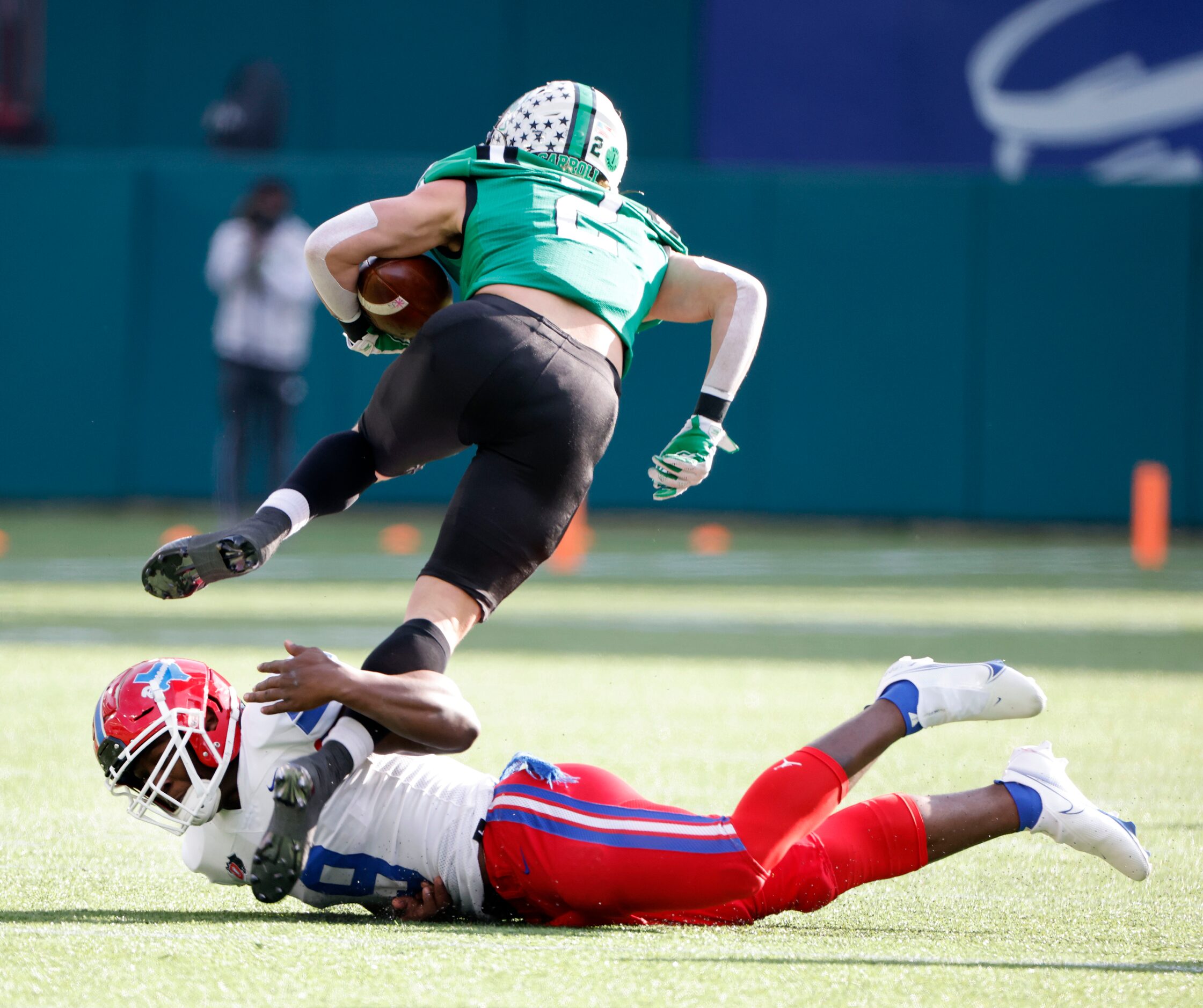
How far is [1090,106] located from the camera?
15391 mm

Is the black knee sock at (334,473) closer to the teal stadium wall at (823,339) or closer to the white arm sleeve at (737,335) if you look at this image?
the white arm sleeve at (737,335)

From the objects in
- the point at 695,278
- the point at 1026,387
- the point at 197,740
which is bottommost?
the point at 1026,387

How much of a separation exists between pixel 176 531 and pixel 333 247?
31.1 ft

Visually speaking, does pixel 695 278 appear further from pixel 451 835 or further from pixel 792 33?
pixel 792 33

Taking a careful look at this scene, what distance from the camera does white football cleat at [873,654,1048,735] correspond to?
11.5 ft

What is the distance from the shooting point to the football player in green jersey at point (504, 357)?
3.53 meters

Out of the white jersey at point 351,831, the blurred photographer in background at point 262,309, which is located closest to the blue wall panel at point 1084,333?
the blurred photographer in background at point 262,309

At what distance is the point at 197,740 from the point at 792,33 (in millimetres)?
13547

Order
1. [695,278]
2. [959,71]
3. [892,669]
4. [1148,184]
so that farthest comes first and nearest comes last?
[959,71] → [1148,184] → [695,278] → [892,669]

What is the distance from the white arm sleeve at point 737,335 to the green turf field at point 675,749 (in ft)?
3.76

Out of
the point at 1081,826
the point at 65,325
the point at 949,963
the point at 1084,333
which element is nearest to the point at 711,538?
the point at 1084,333

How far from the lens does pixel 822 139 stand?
15.8 meters

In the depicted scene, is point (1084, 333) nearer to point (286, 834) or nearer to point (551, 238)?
point (551, 238)

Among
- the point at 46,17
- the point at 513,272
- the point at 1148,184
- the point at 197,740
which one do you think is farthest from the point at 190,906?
the point at 46,17
